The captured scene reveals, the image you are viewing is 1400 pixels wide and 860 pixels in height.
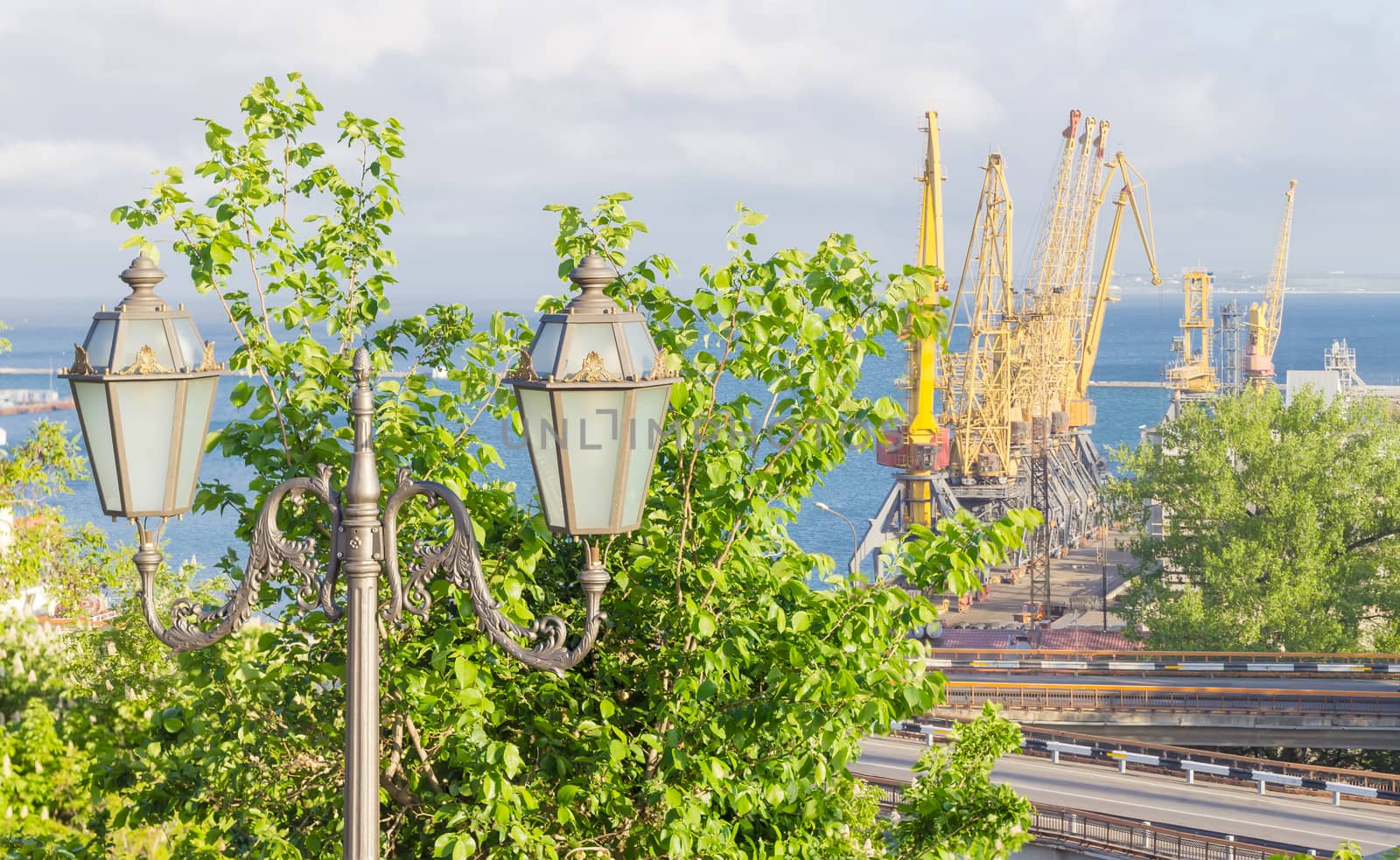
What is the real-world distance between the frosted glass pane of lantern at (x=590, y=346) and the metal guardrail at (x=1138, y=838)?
51.7 ft

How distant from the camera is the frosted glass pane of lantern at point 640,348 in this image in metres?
3.12

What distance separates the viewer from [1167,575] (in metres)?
39.0

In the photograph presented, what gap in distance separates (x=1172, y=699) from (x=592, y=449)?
2881 cm

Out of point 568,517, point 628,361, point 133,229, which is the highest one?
point 133,229

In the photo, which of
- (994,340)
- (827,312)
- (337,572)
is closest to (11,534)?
(827,312)

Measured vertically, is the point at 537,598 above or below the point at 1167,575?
A: above

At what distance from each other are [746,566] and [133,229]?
8.37ft

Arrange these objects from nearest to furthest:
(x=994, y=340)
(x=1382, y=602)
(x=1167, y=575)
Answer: (x=1382, y=602) < (x=1167, y=575) < (x=994, y=340)

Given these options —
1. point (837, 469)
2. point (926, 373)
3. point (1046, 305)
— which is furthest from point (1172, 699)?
point (837, 469)

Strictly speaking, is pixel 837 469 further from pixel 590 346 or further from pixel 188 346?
pixel 590 346

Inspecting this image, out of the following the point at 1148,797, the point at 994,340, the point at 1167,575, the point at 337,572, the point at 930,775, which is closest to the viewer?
the point at 337,572

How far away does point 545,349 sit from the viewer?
3096mm

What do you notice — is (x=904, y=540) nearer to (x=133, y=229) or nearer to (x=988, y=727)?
(x=988, y=727)

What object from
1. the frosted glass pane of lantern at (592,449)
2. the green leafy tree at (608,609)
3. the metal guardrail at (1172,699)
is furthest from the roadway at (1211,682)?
the frosted glass pane of lantern at (592,449)
